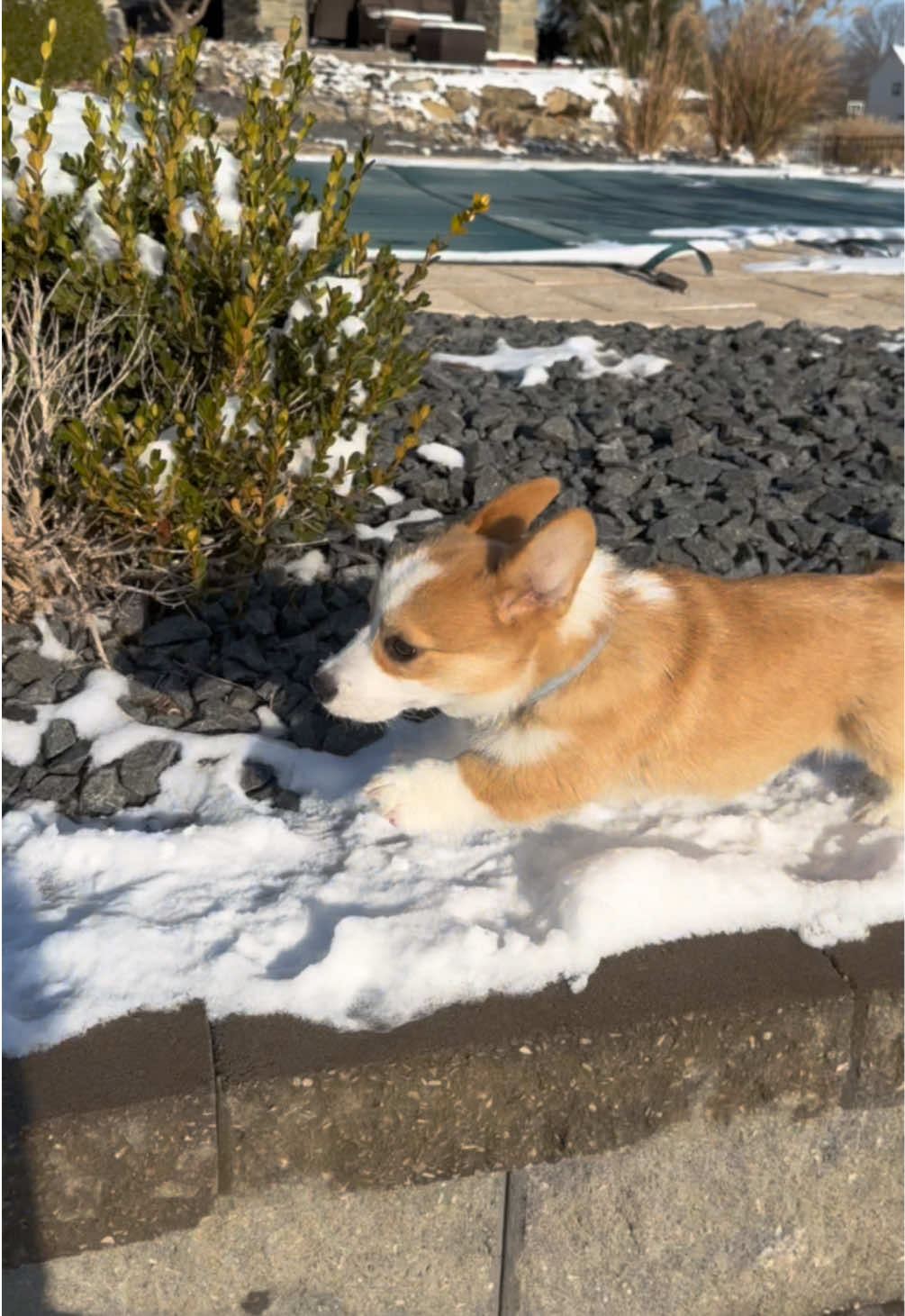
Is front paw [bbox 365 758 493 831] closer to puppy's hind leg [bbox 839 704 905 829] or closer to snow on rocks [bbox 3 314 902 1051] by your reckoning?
snow on rocks [bbox 3 314 902 1051]

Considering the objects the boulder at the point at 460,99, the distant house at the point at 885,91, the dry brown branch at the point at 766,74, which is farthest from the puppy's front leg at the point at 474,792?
the distant house at the point at 885,91

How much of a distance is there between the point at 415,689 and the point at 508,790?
300mm

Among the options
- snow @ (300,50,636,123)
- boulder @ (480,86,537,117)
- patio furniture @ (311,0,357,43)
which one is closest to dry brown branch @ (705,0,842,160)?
snow @ (300,50,636,123)

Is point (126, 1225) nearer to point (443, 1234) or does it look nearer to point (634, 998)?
point (443, 1234)

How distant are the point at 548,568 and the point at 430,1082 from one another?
38.2 inches

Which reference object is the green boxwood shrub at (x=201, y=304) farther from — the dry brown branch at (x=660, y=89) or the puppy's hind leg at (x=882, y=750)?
the dry brown branch at (x=660, y=89)

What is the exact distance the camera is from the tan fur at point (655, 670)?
7.84ft

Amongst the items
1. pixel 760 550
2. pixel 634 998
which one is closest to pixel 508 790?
pixel 634 998

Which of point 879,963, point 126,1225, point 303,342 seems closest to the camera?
point 126,1225

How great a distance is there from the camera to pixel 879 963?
2.25 metres

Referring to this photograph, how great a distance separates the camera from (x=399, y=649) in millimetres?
2416

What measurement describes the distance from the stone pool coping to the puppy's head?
0.64 metres

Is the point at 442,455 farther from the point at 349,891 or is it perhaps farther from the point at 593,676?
the point at 349,891

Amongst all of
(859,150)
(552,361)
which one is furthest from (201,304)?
(859,150)
